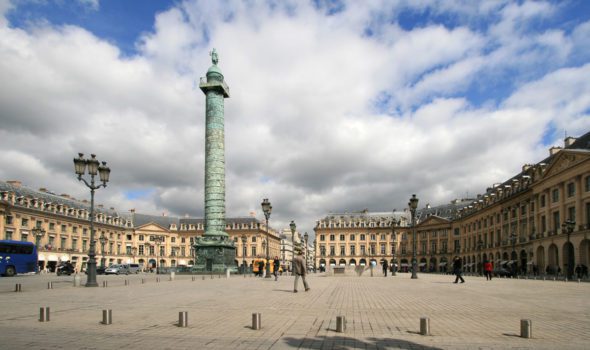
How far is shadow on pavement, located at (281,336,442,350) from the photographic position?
28.3 ft

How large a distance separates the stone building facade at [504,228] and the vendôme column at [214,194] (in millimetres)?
21122

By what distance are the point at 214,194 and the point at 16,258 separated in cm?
2037

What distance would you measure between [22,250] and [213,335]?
4666 cm

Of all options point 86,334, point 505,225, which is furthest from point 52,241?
point 86,334

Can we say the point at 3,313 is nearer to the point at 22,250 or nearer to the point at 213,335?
the point at 213,335

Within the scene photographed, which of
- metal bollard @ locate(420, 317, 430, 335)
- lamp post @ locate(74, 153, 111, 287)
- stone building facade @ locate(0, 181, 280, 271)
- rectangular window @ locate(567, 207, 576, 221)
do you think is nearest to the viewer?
metal bollard @ locate(420, 317, 430, 335)

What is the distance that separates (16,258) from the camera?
155 feet

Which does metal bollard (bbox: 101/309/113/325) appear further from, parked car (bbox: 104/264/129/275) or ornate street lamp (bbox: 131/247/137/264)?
ornate street lamp (bbox: 131/247/137/264)

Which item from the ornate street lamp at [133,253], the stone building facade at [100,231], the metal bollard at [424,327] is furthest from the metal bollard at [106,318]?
the ornate street lamp at [133,253]

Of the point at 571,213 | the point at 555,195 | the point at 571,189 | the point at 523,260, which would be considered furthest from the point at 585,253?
the point at 523,260

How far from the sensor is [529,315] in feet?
43.2

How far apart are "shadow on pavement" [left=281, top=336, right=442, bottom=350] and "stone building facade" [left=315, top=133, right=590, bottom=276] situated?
39.5m

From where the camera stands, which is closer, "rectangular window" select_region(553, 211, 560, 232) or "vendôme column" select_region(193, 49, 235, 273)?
"vendôme column" select_region(193, 49, 235, 273)

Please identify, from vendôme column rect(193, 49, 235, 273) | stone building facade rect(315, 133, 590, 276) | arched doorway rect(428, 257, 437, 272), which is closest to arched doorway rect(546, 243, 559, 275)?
stone building facade rect(315, 133, 590, 276)
